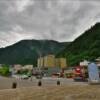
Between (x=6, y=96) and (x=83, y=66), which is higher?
(x=83, y=66)

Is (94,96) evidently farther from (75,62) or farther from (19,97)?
(75,62)

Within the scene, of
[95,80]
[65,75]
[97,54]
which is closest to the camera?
[95,80]

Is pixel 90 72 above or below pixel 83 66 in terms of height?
below

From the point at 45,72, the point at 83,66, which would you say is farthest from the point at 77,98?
the point at 45,72

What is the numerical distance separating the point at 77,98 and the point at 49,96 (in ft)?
8.83

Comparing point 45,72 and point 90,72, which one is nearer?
point 90,72

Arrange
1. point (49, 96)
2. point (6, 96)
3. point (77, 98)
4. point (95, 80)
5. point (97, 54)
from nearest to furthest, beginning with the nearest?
1. point (77, 98)
2. point (49, 96)
3. point (6, 96)
4. point (95, 80)
5. point (97, 54)

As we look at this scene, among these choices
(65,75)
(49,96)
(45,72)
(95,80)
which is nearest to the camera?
(49,96)

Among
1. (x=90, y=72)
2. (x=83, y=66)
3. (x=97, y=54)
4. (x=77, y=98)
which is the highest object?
(x=97, y=54)

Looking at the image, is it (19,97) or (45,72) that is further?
(45,72)

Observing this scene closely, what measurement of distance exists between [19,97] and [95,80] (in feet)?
58.5

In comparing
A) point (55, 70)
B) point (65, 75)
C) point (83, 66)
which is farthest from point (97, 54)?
point (83, 66)

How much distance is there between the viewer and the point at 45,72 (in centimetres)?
17138

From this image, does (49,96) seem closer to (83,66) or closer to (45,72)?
(83,66)
